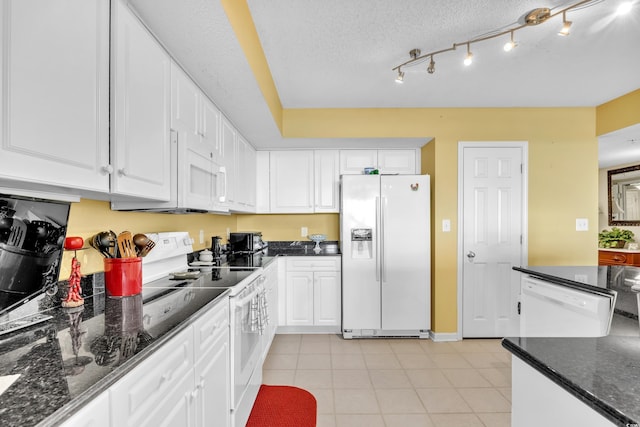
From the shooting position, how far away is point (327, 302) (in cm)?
353

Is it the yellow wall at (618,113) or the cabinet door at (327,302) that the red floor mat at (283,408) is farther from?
the yellow wall at (618,113)

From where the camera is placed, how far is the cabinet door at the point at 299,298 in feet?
11.6

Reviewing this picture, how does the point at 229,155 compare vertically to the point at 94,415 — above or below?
above

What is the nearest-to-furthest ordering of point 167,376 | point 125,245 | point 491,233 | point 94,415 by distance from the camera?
point 94,415 < point 167,376 < point 125,245 < point 491,233

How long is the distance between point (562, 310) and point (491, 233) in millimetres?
1548

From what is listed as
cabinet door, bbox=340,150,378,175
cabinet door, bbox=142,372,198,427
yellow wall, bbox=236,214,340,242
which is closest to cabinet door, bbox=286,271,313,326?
yellow wall, bbox=236,214,340,242

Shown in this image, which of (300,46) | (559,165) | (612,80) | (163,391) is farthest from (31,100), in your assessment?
(559,165)

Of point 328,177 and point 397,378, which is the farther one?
point 328,177

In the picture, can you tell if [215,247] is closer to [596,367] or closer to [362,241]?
[362,241]

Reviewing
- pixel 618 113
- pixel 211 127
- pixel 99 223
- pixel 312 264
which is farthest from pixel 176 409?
pixel 618 113

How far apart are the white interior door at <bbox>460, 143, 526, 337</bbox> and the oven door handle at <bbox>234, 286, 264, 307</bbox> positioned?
2.27 meters

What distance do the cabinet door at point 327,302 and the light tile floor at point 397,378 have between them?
186mm

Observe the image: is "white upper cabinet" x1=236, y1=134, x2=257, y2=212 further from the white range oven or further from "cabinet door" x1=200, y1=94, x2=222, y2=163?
the white range oven

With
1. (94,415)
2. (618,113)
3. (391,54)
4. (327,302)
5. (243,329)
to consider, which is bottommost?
(327,302)
